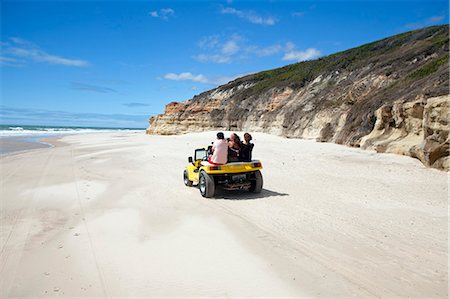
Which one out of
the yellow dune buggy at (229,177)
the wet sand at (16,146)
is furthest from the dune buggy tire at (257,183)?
the wet sand at (16,146)

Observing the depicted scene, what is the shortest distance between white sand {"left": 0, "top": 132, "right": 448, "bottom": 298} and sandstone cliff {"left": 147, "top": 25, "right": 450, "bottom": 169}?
358 cm

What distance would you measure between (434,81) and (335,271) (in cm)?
1375

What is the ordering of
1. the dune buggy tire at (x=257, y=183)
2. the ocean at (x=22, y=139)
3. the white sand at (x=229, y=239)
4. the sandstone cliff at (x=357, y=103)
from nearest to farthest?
the white sand at (x=229, y=239) < the dune buggy tire at (x=257, y=183) < the sandstone cliff at (x=357, y=103) < the ocean at (x=22, y=139)

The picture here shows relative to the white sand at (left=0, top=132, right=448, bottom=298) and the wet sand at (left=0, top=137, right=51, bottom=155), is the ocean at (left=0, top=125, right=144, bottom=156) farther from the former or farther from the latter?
the white sand at (left=0, top=132, right=448, bottom=298)

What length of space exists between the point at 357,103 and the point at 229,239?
62.9 feet

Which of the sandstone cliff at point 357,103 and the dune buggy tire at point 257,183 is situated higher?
the sandstone cliff at point 357,103

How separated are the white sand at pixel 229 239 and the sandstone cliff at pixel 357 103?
141 inches

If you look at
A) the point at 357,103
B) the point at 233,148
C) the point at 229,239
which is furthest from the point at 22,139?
the point at 229,239

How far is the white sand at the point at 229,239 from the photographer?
12.1 feet

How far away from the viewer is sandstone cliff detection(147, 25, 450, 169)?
12.8 metres

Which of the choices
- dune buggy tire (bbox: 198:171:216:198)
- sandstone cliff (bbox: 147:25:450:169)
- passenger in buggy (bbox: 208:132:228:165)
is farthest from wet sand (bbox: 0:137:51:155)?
passenger in buggy (bbox: 208:132:228:165)

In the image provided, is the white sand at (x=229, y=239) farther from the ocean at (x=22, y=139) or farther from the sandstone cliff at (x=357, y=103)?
the ocean at (x=22, y=139)

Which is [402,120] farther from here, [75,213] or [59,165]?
[59,165]

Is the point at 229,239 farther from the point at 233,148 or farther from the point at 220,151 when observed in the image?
the point at 233,148
